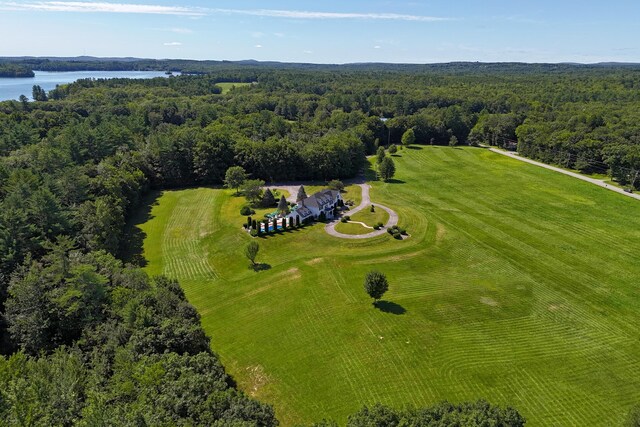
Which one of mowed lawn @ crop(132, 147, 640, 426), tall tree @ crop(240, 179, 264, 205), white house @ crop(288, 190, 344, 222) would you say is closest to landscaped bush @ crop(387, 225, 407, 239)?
mowed lawn @ crop(132, 147, 640, 426)

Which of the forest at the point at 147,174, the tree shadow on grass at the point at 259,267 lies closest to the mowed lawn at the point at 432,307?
the tree shadow on grass at the point at 259,267

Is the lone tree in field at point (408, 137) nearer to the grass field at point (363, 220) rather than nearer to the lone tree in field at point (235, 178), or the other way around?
the grass field at point (363, 220)

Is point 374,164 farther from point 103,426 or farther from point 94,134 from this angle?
point 103,426

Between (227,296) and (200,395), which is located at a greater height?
(200,395)

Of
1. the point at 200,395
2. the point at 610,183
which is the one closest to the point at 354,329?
the point at 200,395

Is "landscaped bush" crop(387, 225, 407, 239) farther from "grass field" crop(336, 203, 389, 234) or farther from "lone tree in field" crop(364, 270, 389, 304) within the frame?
"lone tree in field" crop(364, 270, 389, 304)
